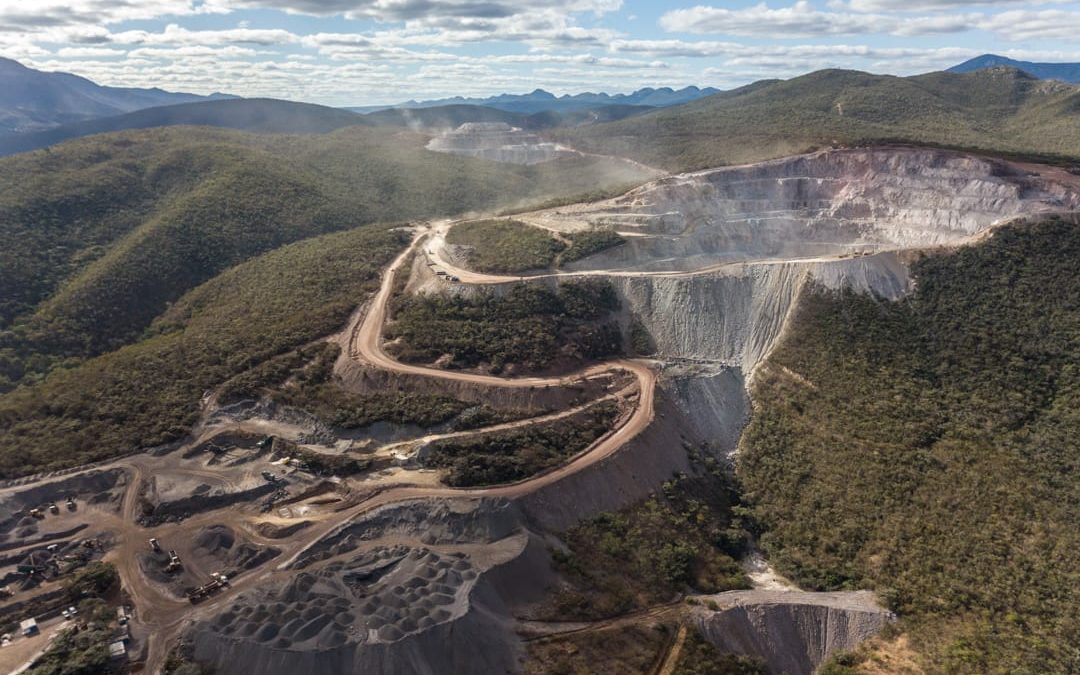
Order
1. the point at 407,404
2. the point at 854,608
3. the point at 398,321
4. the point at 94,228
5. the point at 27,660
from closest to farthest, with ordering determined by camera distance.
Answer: the point at 27,660
the point at 854,608
the point at 407,404
the point at 398,321
the point at 94,228

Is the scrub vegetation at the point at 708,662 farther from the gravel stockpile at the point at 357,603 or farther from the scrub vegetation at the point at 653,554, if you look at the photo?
the gravel stockpile at the point at 357,603

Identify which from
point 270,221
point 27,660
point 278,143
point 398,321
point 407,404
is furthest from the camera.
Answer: point 278,143

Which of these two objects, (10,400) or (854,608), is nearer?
(854,608)

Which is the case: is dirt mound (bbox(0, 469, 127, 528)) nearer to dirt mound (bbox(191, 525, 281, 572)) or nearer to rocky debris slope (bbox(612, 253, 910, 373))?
dirt mound (bbox(191, 525, 281, 572))

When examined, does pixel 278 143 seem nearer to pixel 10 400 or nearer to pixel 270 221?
pixel 270 221

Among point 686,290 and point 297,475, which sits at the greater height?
point 686,290

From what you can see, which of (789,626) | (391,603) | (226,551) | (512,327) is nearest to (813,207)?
(512,327)

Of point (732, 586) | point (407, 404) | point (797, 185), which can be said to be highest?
point (797, 185)

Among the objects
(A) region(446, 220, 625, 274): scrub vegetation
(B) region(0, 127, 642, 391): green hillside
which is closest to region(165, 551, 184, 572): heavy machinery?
(B) region(0, 127, 642, 391): green hillside

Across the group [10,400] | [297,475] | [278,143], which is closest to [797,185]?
[297,475]
